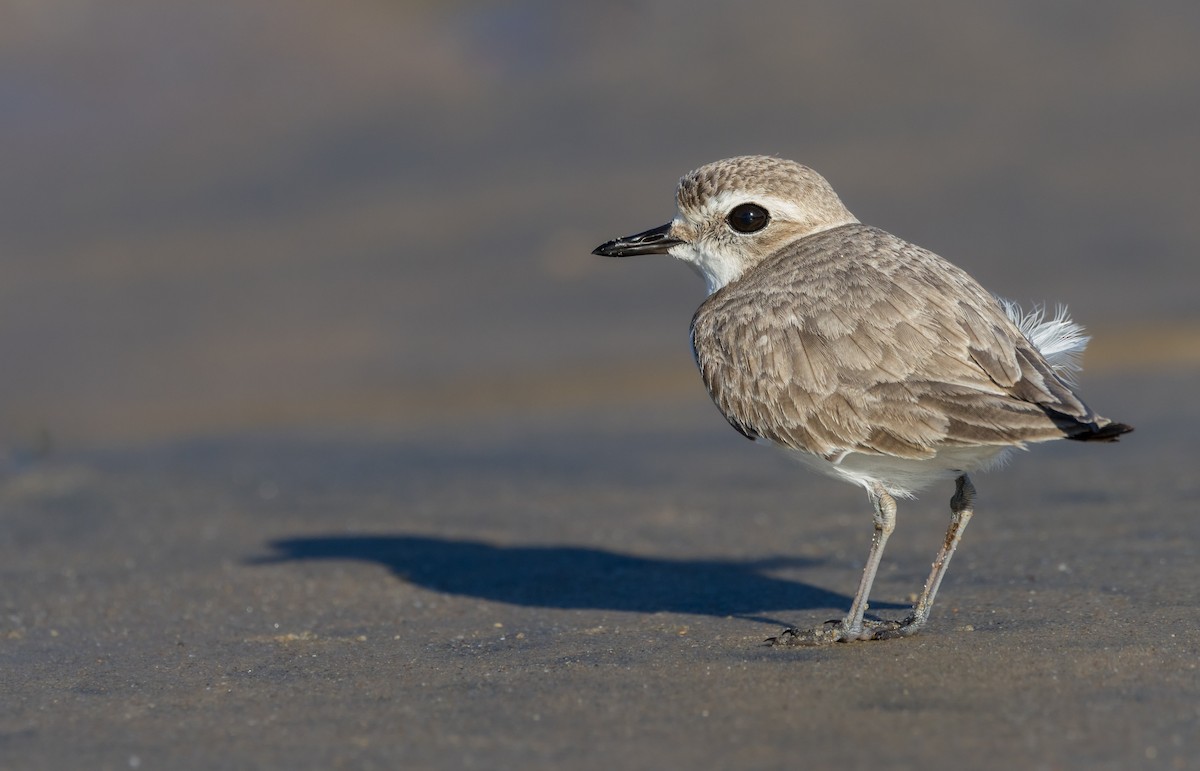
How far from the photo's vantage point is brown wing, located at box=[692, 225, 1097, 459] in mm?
4945

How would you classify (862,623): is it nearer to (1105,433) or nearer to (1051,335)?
(1105,433)

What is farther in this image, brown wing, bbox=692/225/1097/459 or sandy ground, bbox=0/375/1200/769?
brown wing, bbox=692/225/1097/459

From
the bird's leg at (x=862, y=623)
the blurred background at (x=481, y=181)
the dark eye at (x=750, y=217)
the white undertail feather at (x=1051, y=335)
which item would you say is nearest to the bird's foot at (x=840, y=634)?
the bird's leg at (x=862, y=623)

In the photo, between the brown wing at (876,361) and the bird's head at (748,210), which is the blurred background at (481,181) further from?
the brown wing at (876,361)

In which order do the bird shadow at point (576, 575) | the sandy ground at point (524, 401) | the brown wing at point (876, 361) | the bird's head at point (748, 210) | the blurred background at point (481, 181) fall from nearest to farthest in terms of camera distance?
the sandy ground at point (524, 401)
the brown wing at point (876, 361)
the bird's head at point (748, 210)
the bird shadow at point (576, 575)
the blurred background at point (481, 181)

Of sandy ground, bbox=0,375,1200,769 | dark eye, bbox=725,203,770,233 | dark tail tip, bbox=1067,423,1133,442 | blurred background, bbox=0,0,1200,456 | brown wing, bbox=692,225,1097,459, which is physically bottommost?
sandy ground, bbox=0,375,1200,769

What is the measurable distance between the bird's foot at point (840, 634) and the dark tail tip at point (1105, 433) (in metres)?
1.03

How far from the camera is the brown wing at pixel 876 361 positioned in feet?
16.2

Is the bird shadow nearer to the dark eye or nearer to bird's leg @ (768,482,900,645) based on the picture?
bird's leg @ (768,482,900,645)

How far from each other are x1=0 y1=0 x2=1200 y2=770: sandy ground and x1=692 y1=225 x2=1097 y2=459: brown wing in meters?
0.78

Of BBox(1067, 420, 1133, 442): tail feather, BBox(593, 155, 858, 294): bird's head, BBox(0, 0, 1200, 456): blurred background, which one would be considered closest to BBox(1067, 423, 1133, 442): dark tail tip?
BBox(1067, 420, 1133, 442): tail feather

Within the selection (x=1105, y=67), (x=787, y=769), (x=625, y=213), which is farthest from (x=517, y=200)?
(x=787, y=769)

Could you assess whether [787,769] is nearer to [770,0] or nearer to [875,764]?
[875,764]

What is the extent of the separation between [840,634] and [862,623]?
143 millimetres
